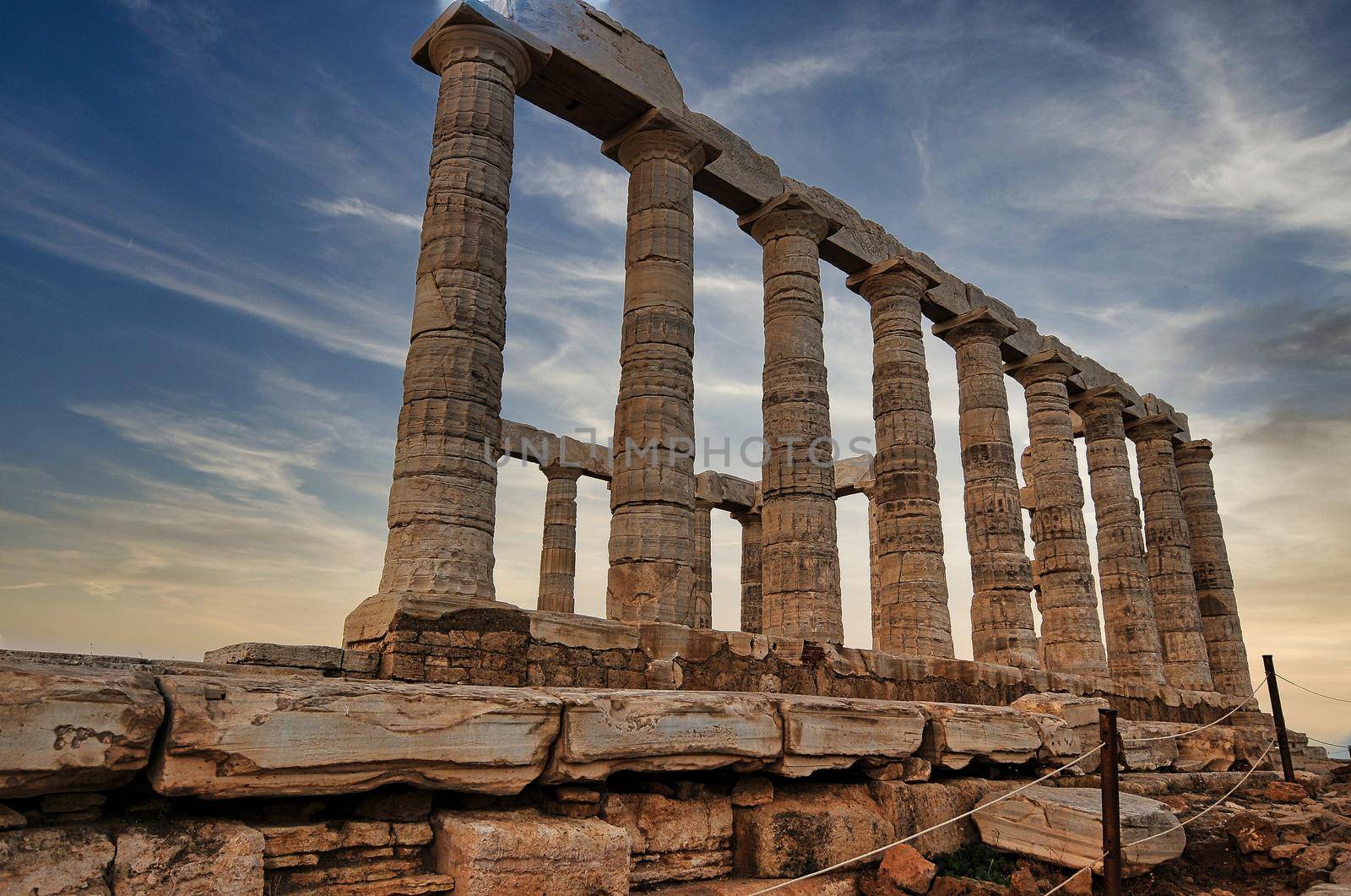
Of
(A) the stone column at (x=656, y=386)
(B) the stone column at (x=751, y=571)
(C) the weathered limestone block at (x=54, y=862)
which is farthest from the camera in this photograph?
(B) the stone column at (x=751, y=571)

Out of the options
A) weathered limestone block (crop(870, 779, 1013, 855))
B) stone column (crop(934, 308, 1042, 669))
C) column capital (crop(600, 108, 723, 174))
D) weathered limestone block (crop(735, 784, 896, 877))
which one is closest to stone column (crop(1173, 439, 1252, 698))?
stone column (crop(934, 308, 1042, 669))

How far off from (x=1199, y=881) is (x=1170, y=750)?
4.52 m

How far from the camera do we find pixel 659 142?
14281mm

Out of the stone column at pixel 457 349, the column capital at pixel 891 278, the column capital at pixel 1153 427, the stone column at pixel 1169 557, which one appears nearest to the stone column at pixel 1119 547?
the stone column at pixel 1169 557

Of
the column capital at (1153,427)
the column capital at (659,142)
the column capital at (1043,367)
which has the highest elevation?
the column capital at (659,142)

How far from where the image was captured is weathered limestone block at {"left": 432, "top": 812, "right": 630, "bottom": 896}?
402 cm

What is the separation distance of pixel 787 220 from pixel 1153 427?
47.2 feet

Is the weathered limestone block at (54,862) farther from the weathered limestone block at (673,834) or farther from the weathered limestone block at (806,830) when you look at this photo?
the weathered limestone block at (806,830)

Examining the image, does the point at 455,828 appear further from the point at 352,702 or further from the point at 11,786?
the point at 11,786

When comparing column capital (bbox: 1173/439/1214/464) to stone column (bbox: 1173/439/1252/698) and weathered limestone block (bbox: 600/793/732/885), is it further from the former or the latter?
weathered limestone block (bbox: 600/793/732/885)

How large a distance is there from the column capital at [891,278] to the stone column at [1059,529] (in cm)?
477

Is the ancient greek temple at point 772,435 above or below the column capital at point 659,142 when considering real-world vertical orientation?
below

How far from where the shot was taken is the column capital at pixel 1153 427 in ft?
80.9

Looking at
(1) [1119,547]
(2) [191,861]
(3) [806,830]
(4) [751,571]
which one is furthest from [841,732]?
(4) [751,571]
